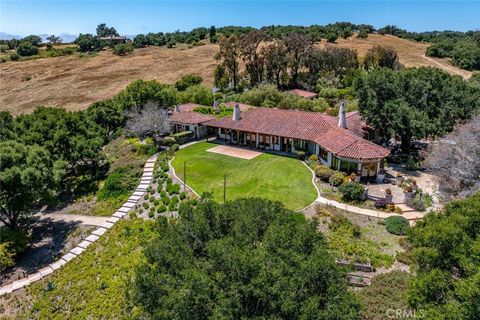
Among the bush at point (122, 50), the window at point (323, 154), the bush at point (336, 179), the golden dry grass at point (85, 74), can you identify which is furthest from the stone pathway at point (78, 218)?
the bush at point (122, 50)

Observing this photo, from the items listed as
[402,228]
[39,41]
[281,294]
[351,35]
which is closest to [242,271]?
[281,294]

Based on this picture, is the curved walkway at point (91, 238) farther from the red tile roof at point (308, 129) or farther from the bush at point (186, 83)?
the bush at point (186, 83)

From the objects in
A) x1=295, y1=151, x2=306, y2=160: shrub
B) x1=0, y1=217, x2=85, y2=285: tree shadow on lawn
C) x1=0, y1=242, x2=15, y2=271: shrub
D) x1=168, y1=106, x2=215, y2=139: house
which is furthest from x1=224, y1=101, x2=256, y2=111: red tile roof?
x1=0, y1=242, x2=15, y2=271: shrub

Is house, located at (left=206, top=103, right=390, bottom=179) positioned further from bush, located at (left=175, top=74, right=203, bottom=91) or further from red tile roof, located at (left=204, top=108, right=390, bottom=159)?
bush, located at (left=175, top=74, right=203, bottom=91)

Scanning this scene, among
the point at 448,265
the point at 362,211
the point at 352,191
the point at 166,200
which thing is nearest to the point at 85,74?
the point at 166,200

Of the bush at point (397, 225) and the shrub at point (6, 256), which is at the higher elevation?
the bush at point (397, 225)

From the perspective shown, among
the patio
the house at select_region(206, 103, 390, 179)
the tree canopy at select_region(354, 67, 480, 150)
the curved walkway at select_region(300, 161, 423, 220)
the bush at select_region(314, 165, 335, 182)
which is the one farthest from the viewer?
the tree canopy at select_region(354, 67, 480, 150)

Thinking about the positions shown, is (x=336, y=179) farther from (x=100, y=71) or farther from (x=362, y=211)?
(x=100, y=71)
